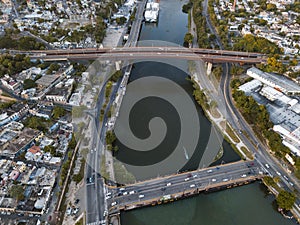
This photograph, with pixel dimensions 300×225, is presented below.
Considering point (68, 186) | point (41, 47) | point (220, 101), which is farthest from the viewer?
point (41, 47)

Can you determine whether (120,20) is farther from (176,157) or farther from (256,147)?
(256,147)

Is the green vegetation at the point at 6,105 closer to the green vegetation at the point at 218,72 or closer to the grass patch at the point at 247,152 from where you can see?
the grass patch at the point at 247,152

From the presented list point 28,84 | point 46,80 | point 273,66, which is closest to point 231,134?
point 273,66

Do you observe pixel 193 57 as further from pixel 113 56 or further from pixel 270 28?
pixel 270 28

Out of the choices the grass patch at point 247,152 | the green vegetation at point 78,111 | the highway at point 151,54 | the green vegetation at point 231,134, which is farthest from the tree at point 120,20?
the grass patch at point 247,152

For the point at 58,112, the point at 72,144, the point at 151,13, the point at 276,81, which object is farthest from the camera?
the point at 151,13

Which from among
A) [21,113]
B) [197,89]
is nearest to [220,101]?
[197,89]
